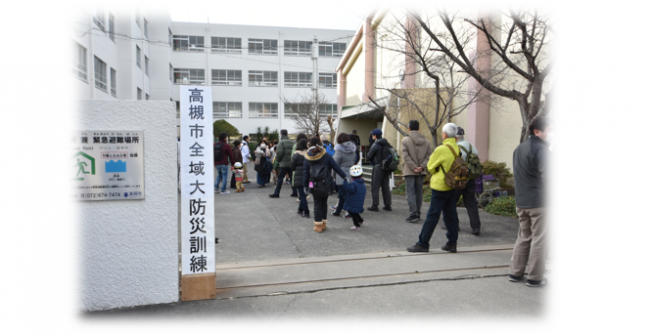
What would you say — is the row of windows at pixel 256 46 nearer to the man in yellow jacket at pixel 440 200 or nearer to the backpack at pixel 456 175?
the man in yellow jacket at pixel 440 200

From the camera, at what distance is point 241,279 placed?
182 inches

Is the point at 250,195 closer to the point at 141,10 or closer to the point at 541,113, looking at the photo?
the point at 541,113

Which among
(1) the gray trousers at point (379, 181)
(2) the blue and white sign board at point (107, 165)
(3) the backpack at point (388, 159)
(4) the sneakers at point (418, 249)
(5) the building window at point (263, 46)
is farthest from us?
(5) the building window at point (263, 46)

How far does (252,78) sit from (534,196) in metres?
38.9

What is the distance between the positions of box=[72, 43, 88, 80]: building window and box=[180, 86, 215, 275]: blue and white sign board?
16.4 m

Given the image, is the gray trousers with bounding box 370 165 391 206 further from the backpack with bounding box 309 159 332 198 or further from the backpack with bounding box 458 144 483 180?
the backpack with bounding box 458 144 483 180

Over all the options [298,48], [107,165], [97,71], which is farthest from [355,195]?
[298,48]

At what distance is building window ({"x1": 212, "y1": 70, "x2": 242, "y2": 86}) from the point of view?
1588 inches

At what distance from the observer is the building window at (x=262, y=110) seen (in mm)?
41031

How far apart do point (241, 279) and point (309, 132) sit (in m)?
25.0

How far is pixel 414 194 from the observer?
7.79 metres

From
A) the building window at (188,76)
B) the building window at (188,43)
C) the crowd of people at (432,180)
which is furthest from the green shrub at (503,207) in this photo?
the building window at (188,43)

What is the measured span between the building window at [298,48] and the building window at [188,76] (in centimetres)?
851

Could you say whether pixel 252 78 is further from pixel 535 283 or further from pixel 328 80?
pixel 535 283
